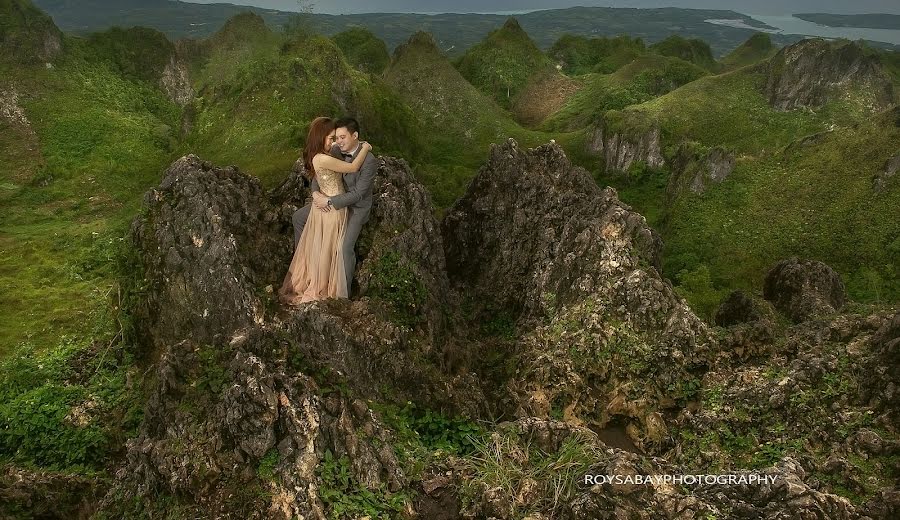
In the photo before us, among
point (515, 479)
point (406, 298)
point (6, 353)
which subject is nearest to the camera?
point (515, 479)

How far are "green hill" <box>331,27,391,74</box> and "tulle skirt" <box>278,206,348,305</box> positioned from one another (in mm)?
90491

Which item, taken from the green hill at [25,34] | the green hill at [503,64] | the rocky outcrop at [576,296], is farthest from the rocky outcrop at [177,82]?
the rocky outcrop at [576,296]

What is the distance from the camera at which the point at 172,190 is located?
13.4m

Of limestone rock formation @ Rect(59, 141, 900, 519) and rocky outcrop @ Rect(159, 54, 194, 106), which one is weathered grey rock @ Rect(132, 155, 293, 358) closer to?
limestone rock formation @ Rect(59, 141, 900, 519)

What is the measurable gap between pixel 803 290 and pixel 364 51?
3579 inches

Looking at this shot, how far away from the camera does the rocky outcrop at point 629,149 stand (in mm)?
56844

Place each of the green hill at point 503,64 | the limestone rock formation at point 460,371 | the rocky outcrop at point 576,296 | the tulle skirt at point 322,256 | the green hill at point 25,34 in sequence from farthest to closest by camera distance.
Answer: the green hill at point 503,64, the green hill at point 25,34, the rocky outcrop at point 576,296, the tulle skirt at point 322,256, the limestone rock formation at point 460,371

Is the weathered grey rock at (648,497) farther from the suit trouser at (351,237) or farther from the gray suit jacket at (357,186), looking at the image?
the gray suit jacket at (357,186)

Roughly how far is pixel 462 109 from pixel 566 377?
197ft

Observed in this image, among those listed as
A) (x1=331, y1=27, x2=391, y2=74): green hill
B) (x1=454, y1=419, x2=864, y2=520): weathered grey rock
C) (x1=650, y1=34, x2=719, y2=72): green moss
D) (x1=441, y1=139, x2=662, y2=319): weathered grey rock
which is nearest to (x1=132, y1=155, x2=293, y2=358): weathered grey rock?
(x1=441, y1=139, x2=662, y2=319): weathered grey rock

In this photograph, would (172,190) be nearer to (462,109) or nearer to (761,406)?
(761,406)

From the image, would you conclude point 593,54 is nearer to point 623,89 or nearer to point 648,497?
point 623,89

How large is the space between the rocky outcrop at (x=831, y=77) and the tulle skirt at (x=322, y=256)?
65526 millimetres

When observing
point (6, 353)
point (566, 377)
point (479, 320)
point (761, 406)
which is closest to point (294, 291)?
point (479, 320)
